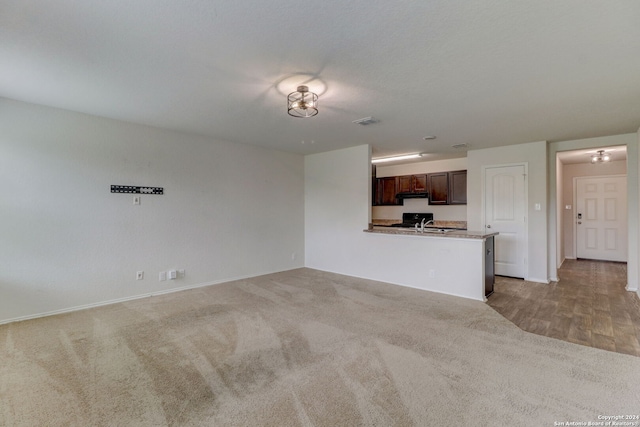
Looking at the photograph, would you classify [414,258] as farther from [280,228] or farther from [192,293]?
[192,293]

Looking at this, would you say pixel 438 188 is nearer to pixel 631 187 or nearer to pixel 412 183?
pixel 412 183

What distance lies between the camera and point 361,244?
5.28m

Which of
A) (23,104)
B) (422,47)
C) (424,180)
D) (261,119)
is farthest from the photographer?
(424,180)

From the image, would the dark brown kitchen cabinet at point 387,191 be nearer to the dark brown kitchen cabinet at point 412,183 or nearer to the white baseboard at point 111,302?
the dark brown kitchen cabinet at point 412,183

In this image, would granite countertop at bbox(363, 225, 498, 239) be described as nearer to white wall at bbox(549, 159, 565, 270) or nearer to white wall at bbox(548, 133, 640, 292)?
white wall at bbox(549, 159, 565, 270)

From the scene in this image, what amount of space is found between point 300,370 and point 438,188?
5635mm

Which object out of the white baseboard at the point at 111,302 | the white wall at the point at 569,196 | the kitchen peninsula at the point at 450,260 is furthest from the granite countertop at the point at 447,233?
the white wall at the point at 569,196

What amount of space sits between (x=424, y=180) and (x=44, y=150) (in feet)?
22.3

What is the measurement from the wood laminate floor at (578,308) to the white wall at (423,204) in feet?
6.46

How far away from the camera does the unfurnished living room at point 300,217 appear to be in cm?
181

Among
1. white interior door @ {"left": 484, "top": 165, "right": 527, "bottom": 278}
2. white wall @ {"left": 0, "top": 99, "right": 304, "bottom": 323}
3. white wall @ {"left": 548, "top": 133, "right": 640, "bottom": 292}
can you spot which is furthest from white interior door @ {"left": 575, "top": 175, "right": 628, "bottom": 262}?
white wall @ {"left": 0, "top": 99, "right": 304, "bottom": 323}

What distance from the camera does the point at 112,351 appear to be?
2506mm

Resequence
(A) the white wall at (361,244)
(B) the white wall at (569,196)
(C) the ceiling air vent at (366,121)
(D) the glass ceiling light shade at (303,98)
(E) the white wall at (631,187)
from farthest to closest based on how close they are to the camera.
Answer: (B) the white wall at (569,196) < (E) the white wall at (631,187) < (A) the white wall at (361,244) < (C) the ceiling air vent at (366,121) < (D) the glass ceiling light shade at (303,98)

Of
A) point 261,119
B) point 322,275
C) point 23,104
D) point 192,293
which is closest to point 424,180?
point 322,275
